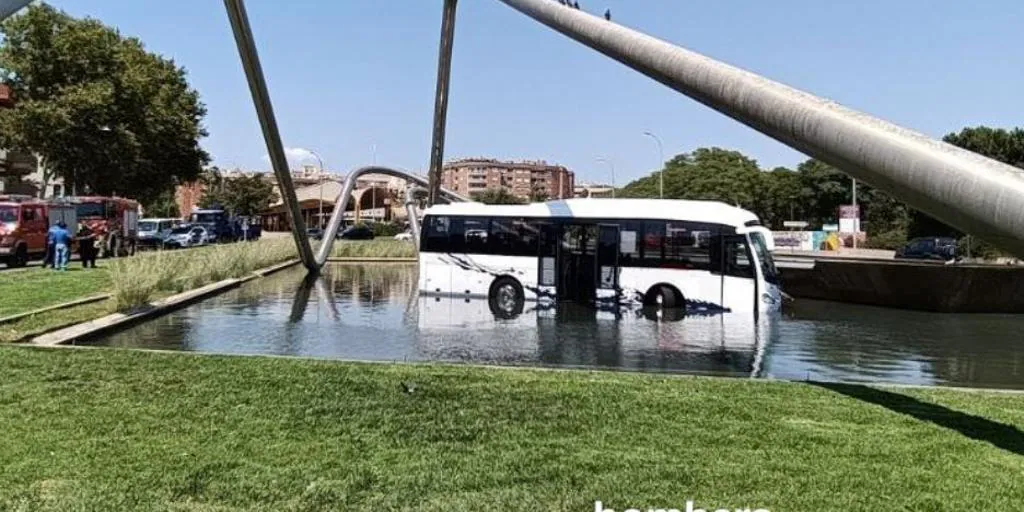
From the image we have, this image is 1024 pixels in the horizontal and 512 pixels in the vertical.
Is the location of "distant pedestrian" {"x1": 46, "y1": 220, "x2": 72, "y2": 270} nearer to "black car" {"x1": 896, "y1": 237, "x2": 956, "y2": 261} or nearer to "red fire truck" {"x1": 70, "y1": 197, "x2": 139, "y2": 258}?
"red fire truck" {"x1": 70, "y1": 197, "x2": 139, "y2": 258}

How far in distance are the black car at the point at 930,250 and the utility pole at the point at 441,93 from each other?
2728 centimetres

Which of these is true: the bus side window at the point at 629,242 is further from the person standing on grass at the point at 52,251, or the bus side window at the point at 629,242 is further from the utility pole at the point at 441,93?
the person standing on grass at the point at 52,251

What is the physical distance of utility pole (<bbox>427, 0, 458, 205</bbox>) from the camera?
99.9ft

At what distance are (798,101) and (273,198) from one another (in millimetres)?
106426

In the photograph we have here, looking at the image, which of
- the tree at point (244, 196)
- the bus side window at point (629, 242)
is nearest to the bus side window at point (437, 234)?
the bus side window at point (629, 242)

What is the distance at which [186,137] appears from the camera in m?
49.7

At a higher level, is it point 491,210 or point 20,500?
point 491,210

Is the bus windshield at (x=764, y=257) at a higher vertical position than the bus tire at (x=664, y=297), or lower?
higher

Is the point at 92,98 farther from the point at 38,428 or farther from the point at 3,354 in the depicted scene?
the point at 38,428

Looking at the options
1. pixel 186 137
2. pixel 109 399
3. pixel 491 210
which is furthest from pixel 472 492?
pixel 186 137

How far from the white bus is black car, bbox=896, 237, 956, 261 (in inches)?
1239

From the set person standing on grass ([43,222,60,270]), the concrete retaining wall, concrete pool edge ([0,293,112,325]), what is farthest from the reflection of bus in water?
person standing on grass ([43,222,60,270])

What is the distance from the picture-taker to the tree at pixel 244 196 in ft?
327

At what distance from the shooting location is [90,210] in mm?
35656
